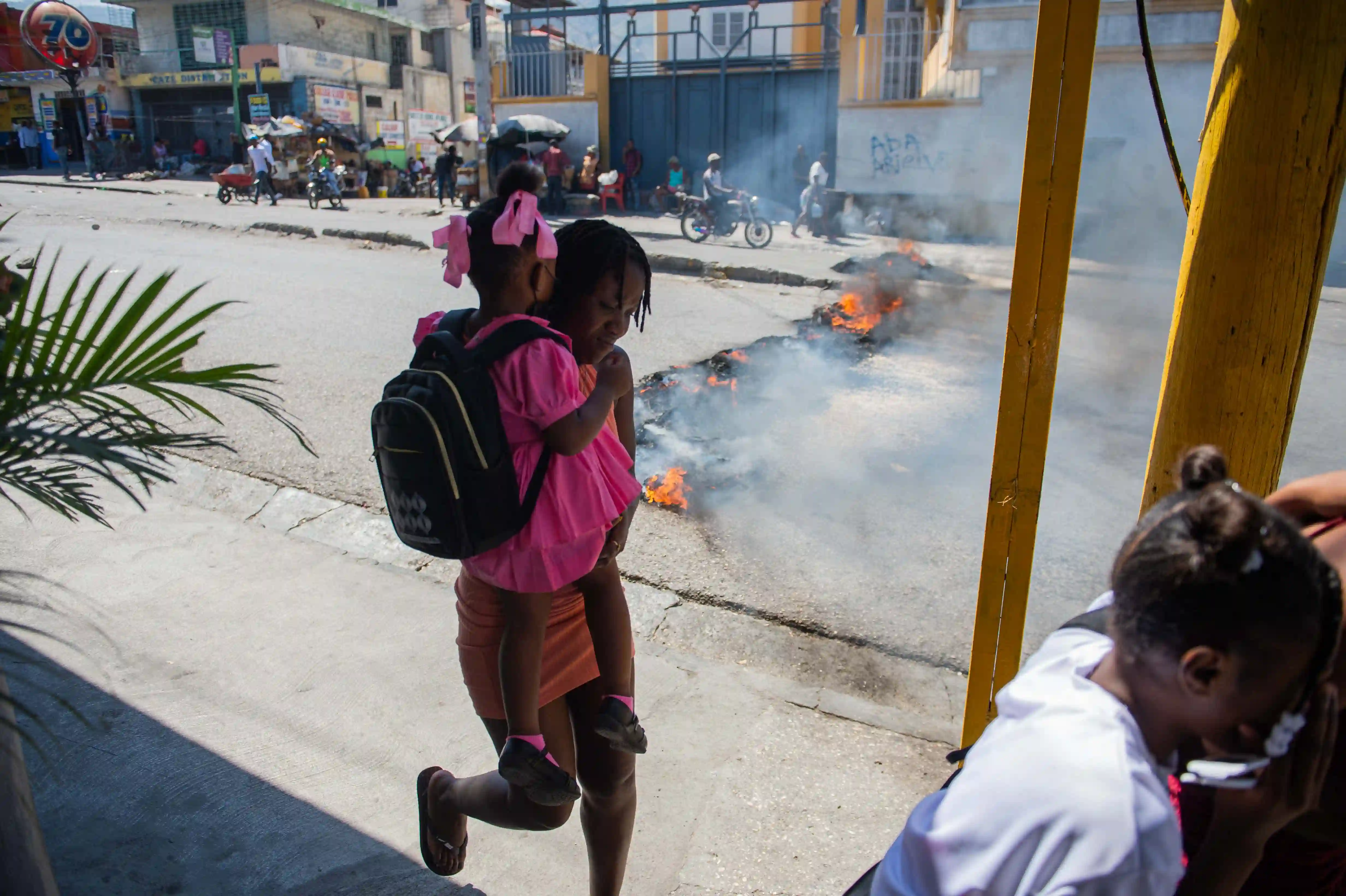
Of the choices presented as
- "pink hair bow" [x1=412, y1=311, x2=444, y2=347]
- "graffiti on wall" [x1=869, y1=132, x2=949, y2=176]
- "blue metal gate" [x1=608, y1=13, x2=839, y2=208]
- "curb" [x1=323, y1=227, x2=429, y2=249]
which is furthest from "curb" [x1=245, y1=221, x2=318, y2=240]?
"pink hair bow" [x1=412, y1=311, x2=444, y2=347]

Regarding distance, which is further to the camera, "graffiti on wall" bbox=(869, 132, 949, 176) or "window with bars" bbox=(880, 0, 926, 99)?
"window with bars" bbox=(880, 0, 926, 99)

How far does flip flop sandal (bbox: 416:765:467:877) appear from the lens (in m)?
2.17

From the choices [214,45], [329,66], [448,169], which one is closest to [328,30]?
[329,66]

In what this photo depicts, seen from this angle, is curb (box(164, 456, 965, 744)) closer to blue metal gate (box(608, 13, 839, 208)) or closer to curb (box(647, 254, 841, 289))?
curb (box(647, 254, 841, 289))

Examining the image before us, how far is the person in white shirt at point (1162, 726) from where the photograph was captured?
2.97ft

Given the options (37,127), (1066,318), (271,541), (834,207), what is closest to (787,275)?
(1066,318)

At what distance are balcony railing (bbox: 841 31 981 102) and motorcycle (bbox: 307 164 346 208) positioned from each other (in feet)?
36.2

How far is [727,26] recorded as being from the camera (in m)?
25.7

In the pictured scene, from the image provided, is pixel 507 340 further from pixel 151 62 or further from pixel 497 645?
pixel 151 62

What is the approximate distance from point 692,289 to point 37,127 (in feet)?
116

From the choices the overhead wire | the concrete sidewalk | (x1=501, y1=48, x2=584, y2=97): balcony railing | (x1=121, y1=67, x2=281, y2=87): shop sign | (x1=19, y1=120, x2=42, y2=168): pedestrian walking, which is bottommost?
the concrete sidewalk

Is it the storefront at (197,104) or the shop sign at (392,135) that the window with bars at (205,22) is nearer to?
the storefront at (197,104)

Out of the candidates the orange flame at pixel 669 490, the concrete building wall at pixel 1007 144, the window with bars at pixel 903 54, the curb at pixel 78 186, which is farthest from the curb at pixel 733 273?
the curb at pixel 78 186

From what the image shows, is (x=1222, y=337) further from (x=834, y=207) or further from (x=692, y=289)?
(x=834, y=207)
